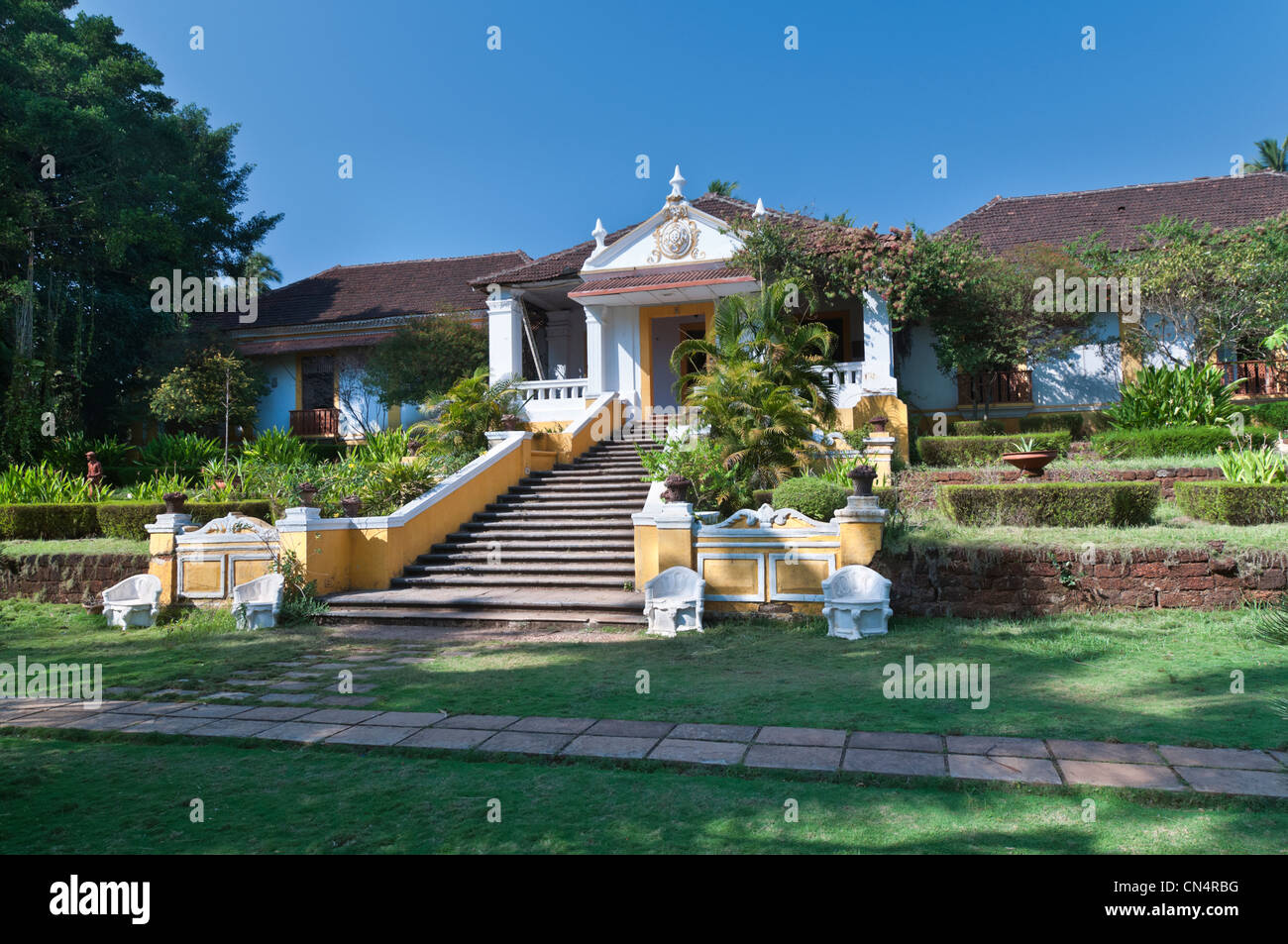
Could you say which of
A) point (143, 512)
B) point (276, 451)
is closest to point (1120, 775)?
point (143, 512)

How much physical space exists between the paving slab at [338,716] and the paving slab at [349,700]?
0.47 ft

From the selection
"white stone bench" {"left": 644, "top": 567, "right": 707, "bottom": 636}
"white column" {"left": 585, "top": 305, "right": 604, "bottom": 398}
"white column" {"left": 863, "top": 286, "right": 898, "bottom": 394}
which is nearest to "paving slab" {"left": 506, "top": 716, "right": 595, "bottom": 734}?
"white stone bench" {"left": 644, "top": 567, "right": 707, "bottom": 636}

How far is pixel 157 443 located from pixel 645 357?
11608mm

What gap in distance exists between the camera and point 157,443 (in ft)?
61.5

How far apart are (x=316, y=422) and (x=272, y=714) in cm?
1962

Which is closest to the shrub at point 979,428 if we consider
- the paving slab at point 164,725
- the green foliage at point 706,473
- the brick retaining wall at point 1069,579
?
the green foliage at point 706,473

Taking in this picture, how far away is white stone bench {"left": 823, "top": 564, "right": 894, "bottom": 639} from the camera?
7492 millimetres

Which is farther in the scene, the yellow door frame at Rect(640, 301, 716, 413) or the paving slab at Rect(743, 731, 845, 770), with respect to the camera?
the yellow door frame at Rect(640, 301, 716, 413)

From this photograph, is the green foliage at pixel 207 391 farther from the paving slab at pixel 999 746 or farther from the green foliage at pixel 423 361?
the paving slab at pixel 999 746

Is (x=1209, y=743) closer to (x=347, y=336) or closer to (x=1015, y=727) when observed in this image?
(x=1015, y=727)

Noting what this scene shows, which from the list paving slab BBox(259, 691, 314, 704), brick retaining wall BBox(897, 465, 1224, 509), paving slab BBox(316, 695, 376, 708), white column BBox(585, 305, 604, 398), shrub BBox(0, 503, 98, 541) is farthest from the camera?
white column BBox(585, 305, 604, 398)

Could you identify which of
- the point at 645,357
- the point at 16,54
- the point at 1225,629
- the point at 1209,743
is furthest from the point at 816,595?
the point at 16,54

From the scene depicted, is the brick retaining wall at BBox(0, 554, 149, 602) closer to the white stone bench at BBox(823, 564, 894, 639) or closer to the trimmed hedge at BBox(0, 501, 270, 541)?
the trimmed hedge at BBox(0, 501, 270, 541)

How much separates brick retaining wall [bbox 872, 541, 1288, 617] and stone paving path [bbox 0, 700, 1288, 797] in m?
3.84
